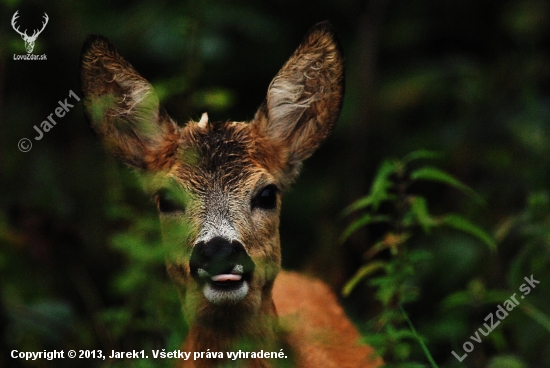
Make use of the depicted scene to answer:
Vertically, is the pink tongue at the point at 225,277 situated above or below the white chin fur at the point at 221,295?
above

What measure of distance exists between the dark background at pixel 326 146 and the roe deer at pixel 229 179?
648 millimetres

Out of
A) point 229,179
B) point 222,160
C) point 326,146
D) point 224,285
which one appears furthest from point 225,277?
point 326,146

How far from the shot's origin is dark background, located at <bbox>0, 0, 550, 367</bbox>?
234 inches

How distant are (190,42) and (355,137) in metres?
2.21

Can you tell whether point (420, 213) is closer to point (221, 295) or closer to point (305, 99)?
point (305, 99)

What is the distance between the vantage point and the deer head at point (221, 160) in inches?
169

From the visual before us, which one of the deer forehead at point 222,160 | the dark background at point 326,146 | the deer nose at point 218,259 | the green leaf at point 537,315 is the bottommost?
the deer nose at point 218,259

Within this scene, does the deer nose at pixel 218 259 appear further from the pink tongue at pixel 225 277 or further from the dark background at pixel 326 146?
the dark background at pixel 326 146

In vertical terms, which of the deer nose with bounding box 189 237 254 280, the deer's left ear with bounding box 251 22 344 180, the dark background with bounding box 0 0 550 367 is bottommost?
the deer nose with bounding box 189 237 254 280

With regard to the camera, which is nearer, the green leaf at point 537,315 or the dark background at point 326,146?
the green leaf at point 537,315

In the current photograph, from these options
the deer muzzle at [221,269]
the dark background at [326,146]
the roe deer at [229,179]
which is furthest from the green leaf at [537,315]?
the deer muzzle at [221,269]

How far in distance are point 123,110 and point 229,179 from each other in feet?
2.56

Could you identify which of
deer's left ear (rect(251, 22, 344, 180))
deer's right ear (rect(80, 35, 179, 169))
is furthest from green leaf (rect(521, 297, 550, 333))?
deer's right ear (rect(80, 35, 179, 169))

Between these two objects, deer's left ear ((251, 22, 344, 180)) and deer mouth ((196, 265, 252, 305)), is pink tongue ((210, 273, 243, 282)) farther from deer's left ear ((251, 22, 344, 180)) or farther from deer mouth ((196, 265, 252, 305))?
deer's left ear ((251, 22, 344, 180))
